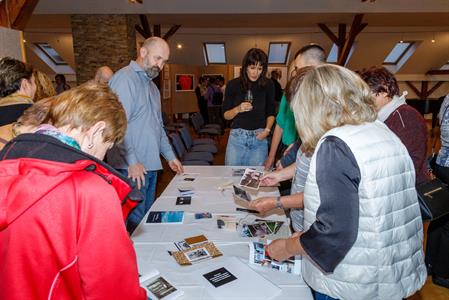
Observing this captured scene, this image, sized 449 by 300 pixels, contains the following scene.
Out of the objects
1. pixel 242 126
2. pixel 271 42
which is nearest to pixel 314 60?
pixel 242 126

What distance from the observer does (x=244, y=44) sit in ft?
35.4

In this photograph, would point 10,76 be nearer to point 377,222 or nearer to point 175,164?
point 175,164

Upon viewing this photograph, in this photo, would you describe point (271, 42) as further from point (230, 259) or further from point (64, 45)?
→ point (230, 259)

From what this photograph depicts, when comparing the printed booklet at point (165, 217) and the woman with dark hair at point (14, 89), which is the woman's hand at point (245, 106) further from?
the woman with dark hair at point (14, 89)

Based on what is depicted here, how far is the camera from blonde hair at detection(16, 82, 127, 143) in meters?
0.95

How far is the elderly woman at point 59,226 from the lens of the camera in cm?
79

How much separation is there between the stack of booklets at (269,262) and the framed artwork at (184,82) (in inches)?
403

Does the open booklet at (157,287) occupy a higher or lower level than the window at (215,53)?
lower

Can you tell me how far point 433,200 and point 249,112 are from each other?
1587mm

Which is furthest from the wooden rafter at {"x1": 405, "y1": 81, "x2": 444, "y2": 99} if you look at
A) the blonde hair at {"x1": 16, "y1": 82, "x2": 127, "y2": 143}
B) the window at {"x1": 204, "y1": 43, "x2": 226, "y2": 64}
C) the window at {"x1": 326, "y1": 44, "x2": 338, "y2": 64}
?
the blonde hair at {"x1": 16, "y1": 82, "x2": 127, "y2": 143}

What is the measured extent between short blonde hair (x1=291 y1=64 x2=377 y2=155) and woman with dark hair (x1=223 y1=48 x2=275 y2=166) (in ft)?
5.59

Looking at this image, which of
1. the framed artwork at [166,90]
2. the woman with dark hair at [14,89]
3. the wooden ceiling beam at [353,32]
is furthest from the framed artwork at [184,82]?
the woman with dark hair at [14,89]

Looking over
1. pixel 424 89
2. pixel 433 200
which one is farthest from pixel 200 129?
pixel 424 89

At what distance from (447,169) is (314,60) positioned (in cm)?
125
